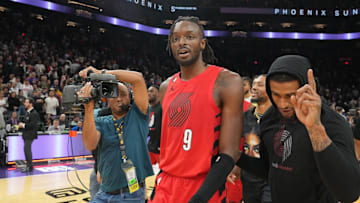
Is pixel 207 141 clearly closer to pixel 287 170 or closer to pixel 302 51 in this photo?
pixel 287 170

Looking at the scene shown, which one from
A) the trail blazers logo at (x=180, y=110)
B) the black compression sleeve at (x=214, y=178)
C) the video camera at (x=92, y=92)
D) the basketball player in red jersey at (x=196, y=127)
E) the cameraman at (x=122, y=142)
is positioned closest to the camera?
the black compression sleeve at (x=214, y=178)

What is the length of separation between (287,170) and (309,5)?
26914mm

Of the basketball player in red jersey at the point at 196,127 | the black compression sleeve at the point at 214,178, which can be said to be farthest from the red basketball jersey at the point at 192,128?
the black compression sleeve at the point at 214,178

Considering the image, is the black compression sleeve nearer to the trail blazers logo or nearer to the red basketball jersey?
the red basketball jersey

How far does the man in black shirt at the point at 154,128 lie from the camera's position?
4.98 m

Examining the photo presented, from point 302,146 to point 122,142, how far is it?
165 cm

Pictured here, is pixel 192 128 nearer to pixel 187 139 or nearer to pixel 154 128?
pixel 187 139

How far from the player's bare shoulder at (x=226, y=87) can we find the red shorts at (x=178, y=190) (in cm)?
45

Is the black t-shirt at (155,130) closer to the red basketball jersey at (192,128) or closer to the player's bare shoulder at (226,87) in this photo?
the red basketball jersey at (192,128)

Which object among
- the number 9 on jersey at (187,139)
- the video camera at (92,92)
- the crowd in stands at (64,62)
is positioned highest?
the crowd in stands at (64,62)

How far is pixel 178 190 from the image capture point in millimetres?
1752

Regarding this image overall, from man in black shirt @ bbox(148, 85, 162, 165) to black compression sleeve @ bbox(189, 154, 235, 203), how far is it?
314cm

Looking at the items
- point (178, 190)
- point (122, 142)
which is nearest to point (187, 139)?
point (178, 190)

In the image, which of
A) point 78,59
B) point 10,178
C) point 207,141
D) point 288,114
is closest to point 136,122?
point 207,141
